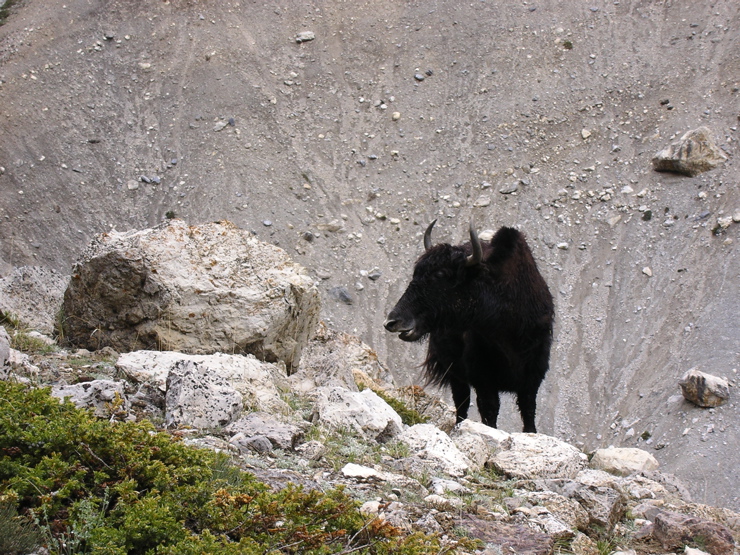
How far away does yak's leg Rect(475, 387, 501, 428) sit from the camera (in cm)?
888

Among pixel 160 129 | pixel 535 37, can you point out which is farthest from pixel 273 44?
pixel 535 37

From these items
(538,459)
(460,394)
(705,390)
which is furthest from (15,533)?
(705,390)

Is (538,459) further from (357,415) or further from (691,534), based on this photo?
(691,534)

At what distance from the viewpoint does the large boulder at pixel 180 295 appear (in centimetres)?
686

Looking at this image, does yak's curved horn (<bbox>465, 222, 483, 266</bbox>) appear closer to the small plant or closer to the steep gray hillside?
the small plant

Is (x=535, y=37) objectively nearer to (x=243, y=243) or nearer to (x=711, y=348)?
(x=711, y=348)

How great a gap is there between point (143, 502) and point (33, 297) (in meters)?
5.79

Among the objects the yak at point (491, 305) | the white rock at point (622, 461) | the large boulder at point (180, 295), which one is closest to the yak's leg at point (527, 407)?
the yak at point (491, 305)

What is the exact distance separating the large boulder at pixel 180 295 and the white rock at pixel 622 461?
311cm

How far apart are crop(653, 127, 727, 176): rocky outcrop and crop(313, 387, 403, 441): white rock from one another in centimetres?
2064

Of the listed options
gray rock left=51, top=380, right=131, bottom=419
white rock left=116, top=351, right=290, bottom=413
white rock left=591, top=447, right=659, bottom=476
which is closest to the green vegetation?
gray rock left=51, top=380, right=131, bottom=419

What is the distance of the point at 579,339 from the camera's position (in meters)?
20.4

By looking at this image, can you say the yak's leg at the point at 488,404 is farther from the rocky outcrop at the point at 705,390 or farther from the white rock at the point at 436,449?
the rocky outcrop at the point at 705,390

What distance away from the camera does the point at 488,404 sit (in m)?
8.89
